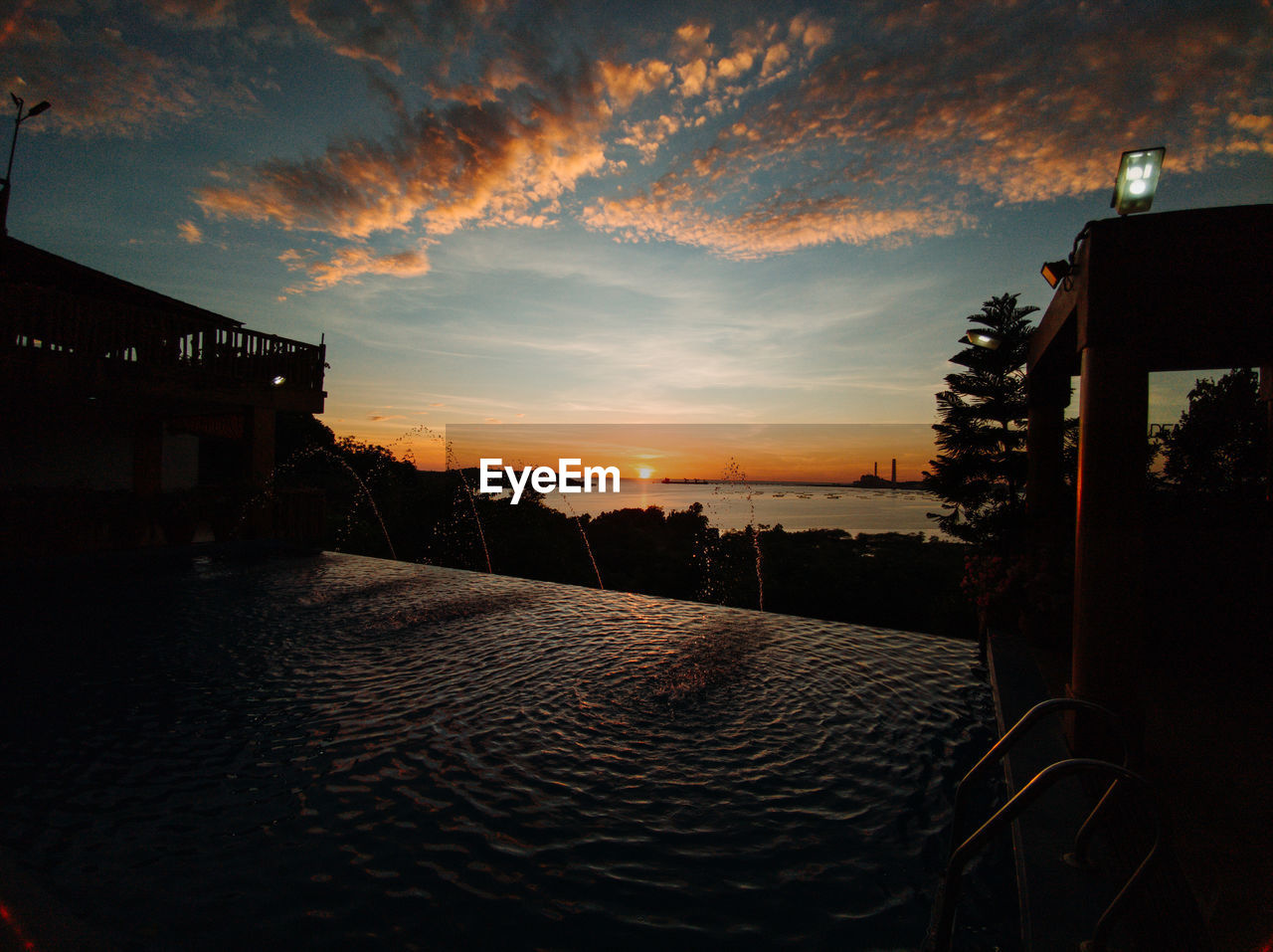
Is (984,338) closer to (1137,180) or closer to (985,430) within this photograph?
(1137,180)

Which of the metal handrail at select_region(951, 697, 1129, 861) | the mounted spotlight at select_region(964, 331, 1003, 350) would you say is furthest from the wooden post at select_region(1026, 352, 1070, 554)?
the metal handrail at select_region(951, 697, 1129, 861)

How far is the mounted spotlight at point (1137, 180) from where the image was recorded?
3.58 m

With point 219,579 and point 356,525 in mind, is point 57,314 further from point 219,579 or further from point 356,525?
point 356,525

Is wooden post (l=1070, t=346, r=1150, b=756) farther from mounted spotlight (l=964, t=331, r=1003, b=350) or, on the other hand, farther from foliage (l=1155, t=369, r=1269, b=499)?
foliage (l=1155, t=369, r=1269, b=499)

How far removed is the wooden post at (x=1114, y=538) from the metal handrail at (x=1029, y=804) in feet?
6.03

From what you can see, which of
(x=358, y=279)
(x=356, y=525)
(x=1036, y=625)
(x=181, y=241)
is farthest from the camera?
(x=356, y=525)

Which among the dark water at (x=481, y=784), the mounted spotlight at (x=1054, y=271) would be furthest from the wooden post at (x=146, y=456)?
the mounted spotlight at (x=1054, y=271)

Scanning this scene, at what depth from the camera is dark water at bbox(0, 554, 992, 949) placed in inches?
89.8

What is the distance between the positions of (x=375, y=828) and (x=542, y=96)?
10.4 metres

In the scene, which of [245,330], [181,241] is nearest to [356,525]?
[245,330]

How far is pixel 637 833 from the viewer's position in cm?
284

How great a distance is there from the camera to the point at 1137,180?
362 centimetres

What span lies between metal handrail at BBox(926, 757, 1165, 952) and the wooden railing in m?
13.1

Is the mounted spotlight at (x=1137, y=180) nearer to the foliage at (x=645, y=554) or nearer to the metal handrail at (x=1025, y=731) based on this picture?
the metal handrail at (x=1025, y=731)
